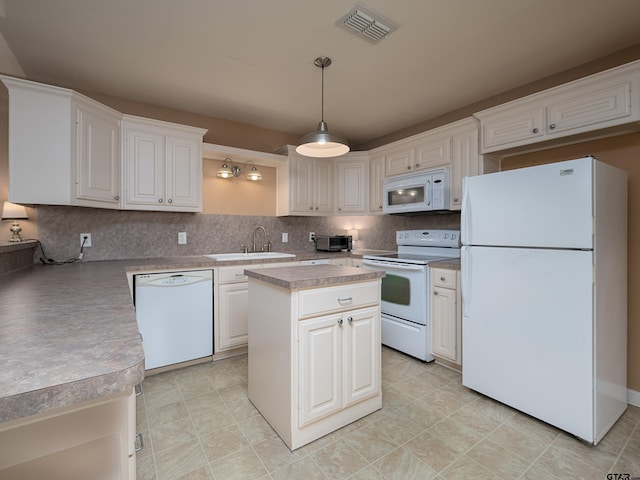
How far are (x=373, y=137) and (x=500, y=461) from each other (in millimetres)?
3541

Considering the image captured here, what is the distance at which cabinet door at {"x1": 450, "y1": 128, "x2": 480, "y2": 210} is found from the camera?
2.71 meters

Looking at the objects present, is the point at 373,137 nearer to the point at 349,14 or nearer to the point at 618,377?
the point at 349,14

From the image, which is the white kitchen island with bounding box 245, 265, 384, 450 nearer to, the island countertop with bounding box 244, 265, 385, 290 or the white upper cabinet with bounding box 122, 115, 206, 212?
the island countertop with bounding box 244, 265, 385, 290

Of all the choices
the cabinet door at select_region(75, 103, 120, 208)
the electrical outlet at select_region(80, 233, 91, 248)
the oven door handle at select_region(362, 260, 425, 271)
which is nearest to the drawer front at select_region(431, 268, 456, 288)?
the oven door handle at select_region(362, 260, 425, 271)

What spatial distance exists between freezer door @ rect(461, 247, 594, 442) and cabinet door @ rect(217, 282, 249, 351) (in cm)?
186

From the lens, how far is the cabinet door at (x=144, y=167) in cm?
266

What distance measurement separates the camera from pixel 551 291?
1798mm

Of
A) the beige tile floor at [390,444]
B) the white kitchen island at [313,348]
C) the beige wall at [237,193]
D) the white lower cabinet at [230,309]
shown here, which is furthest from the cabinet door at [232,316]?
the beige wall at [237,193]

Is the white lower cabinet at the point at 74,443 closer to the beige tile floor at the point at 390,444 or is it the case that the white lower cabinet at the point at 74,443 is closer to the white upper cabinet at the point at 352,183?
the beige tile floor at the point at 390,444

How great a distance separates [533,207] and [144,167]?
302 cm

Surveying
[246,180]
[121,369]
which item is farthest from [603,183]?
[246,180]

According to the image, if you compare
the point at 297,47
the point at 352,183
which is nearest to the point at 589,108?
the point at 297,47

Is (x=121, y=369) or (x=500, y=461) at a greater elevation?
(x=121, y=369)

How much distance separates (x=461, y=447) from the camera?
1.66 m
